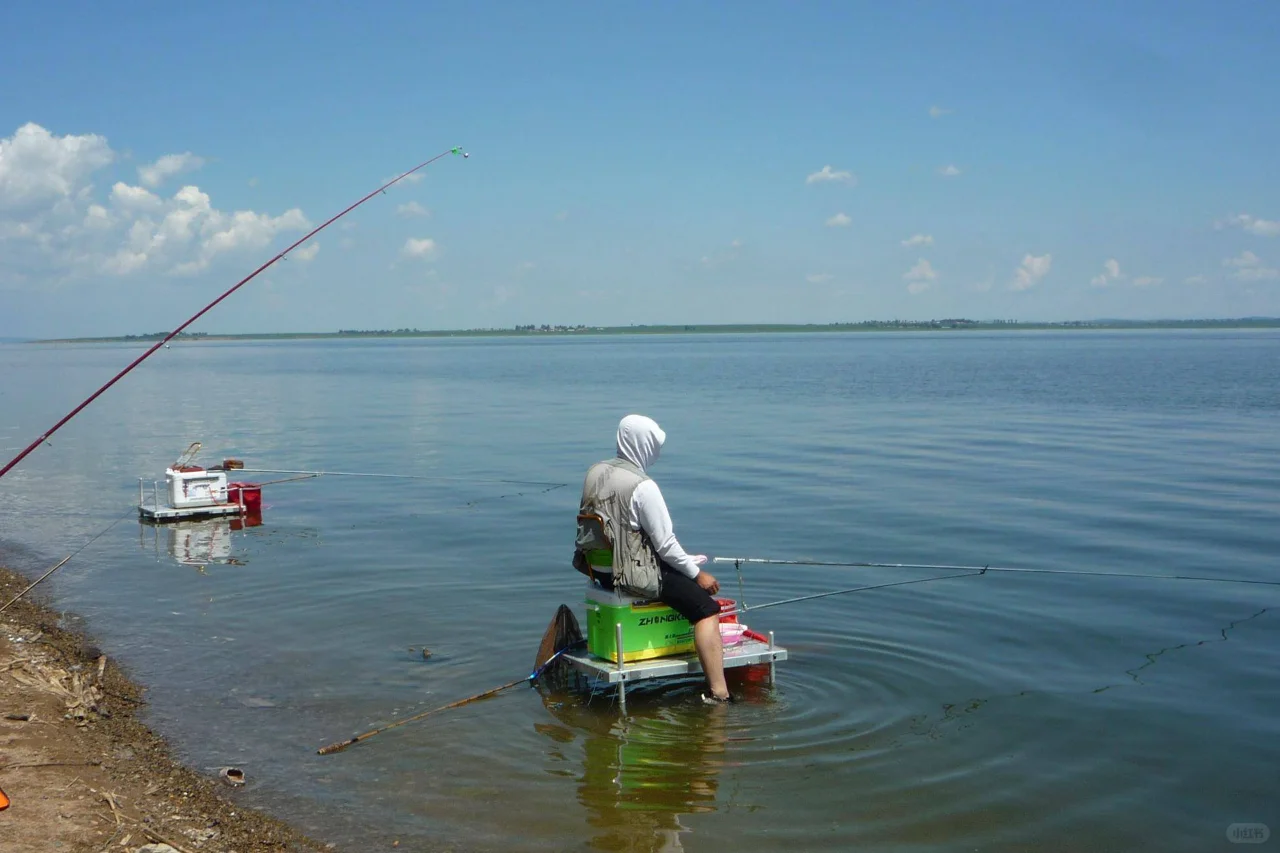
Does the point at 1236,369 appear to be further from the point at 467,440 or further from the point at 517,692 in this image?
the point at 517,692

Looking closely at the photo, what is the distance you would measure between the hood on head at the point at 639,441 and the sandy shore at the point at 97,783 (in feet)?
10.1

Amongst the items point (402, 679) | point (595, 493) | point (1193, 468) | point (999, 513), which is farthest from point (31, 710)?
point (1193, 468)

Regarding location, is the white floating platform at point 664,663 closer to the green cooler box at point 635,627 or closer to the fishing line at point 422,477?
the green cooler box at point 635,627

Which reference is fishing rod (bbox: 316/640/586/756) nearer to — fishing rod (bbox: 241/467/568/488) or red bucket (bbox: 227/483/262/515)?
red bucket (bbox: 227/483/262/515)

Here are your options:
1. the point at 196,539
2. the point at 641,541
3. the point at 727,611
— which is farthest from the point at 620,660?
the point at 196,539

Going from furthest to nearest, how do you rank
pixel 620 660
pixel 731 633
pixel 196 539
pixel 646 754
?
pixel 196 539
pixel 731 633
pixel 620 660
pixel 646 754

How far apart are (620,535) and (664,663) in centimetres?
96

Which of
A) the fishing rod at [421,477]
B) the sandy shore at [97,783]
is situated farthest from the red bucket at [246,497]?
the sandy shore at [97,783]

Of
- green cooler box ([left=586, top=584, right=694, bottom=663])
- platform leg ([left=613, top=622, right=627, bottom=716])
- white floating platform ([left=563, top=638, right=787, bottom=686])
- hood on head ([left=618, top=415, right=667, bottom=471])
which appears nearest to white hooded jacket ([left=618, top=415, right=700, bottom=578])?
hood on head ([left=618, top=415, right=667, bottom=471])

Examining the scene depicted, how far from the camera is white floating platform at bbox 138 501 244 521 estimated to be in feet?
51.3

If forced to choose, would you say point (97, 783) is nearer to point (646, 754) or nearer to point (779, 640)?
point (646, 754)

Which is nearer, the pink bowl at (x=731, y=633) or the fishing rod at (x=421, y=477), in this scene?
the pink bowl at (x=731, y=633)

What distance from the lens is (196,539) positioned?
1460 centimetres

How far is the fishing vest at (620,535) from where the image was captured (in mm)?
7371
